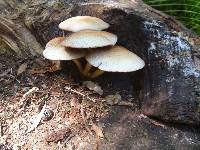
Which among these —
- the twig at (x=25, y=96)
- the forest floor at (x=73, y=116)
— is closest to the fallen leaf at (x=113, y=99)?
the forest floor at (x=73, y=116)

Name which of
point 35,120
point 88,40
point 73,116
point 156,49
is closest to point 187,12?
point 156,49

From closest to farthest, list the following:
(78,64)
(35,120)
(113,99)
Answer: (35,120) → (113,99) → (78,64)

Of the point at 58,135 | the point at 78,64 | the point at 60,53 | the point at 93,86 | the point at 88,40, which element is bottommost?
the point at 58,135

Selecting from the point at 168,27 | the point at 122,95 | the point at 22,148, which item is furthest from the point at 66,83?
the point at 168,27

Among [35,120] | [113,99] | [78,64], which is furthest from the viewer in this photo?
[78,64]

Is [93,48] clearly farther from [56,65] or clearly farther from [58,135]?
[58,135]

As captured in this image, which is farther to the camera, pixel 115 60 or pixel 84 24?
pixel 84 24

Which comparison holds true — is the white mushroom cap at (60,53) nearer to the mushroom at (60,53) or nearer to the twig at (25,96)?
the mushroom at (60,53)

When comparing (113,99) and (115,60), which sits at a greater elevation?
(115,60)
